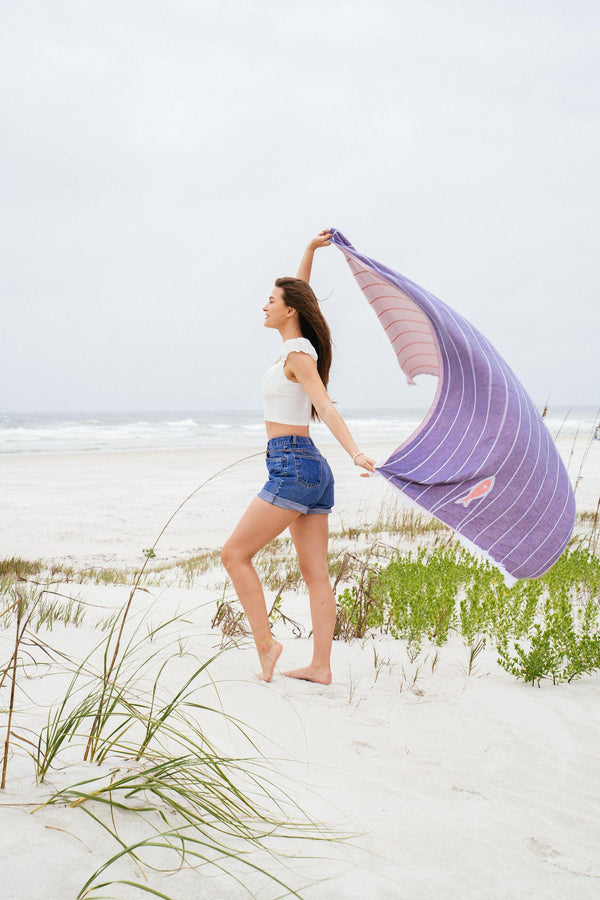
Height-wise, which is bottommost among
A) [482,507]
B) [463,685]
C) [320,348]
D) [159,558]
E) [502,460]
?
[159,558]

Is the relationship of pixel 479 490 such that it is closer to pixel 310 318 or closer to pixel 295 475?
pixel 295 475

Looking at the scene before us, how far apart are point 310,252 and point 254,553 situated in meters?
1.90

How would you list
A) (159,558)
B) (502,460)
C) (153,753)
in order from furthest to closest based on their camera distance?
(159,558), (502,460), (153,753)

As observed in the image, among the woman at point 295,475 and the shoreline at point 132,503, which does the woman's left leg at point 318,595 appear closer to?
the woman at point 295,475

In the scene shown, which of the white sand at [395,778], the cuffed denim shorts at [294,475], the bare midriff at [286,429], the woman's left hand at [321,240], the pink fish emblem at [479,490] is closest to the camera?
the white sand at [395,778]

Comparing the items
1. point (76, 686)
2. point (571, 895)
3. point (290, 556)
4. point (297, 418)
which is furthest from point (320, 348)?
point (290, 556)

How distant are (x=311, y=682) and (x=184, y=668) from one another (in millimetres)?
732

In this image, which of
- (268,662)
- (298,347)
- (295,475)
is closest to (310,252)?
(298,347)

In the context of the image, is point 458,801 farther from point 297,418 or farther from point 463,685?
point 297,418

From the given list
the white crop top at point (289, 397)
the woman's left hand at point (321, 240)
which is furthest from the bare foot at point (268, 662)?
the woman's left hand at point (321, 240)

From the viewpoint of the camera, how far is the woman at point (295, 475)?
11.4ft

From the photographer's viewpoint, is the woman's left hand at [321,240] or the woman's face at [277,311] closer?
the woman's face at [277,311]

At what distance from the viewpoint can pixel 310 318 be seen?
12.4ft

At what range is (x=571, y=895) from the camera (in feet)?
6.61
